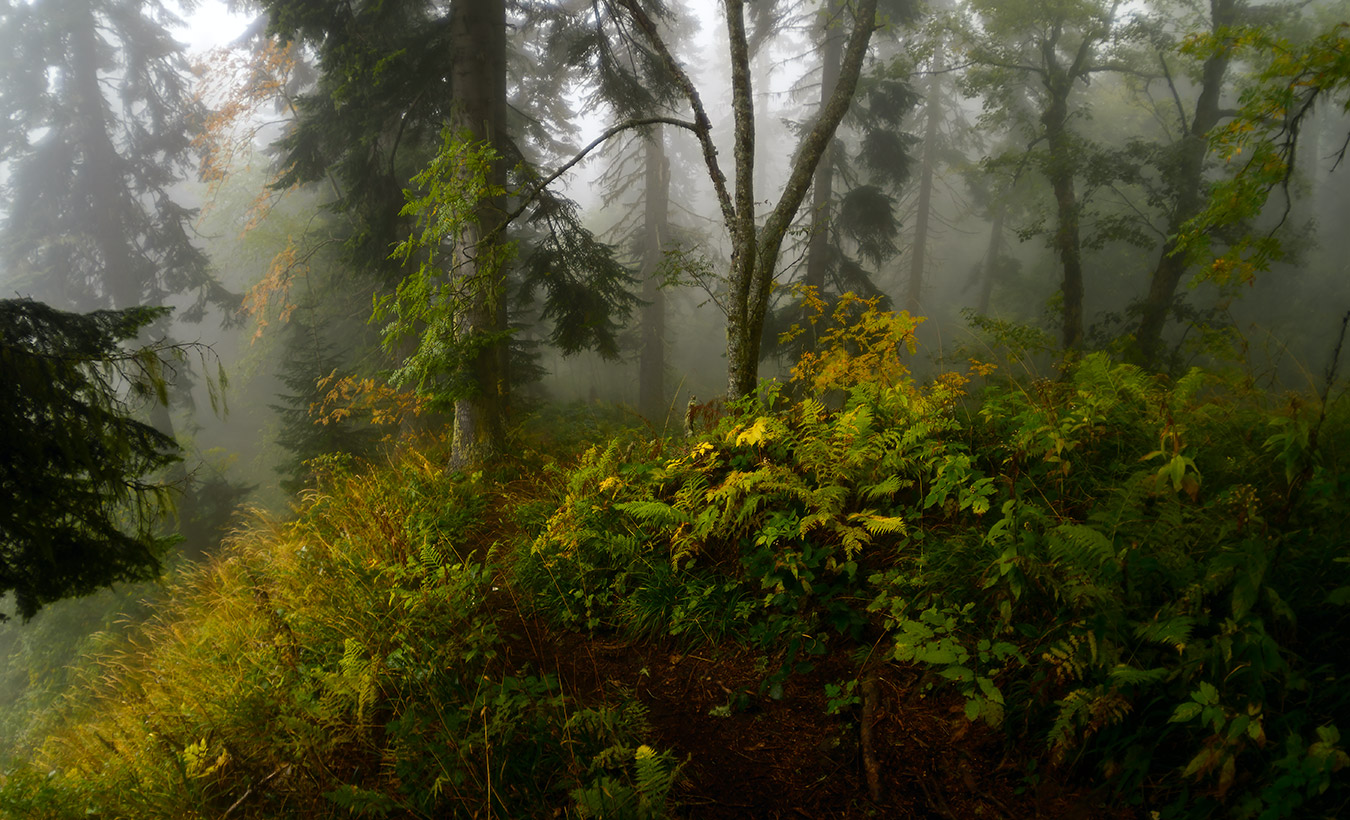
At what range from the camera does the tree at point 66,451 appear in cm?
330

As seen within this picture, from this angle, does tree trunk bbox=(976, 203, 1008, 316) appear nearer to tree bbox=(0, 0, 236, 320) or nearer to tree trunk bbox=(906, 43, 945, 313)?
tree trunk bbox=(906, 43, 945, 313)

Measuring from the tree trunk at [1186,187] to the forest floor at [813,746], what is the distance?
10998mm

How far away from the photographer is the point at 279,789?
9.45 feet

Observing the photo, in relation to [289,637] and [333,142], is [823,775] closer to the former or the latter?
[289,637]

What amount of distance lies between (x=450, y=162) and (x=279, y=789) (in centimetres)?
490

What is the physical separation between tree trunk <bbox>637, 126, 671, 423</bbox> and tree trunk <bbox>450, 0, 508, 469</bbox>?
987 centimetres

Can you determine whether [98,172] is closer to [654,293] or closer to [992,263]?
[654,293]

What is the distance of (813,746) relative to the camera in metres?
2.61

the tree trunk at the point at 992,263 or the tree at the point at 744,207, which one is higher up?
the tree trunk at the point at 992,263

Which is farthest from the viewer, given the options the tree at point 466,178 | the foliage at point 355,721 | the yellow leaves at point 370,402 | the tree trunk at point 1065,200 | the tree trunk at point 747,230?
the tree trunk at point 1065,200

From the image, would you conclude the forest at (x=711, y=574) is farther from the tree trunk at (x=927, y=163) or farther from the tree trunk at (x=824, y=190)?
the tree trunk at (x=927, y=163)

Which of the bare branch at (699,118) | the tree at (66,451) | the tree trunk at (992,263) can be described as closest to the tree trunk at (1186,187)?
the bare branch at (699,118)

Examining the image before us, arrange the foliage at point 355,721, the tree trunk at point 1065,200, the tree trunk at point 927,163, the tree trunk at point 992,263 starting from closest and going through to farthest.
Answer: the foliage at point 355,721 < the tree trunk at point 1065,200 < the tree trunk at point 927,163 < the tree trunk at point 992,263

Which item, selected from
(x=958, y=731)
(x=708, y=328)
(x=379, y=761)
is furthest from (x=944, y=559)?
(x=708, y=328)
